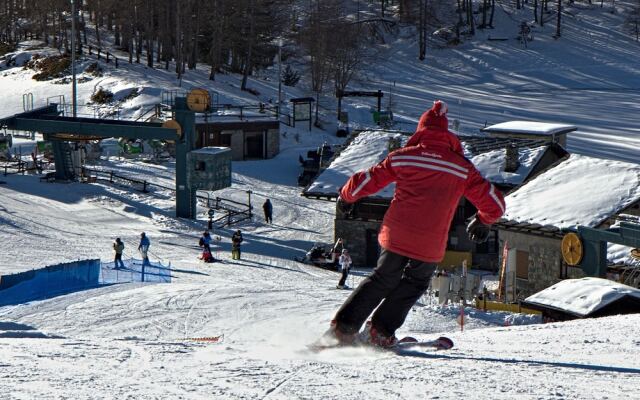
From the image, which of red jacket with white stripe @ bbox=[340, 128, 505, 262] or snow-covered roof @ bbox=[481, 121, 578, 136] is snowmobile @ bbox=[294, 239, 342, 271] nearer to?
snow-covered roof @ bbox=[481, 121, 578, 136]

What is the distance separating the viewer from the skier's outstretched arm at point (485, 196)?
8328 millimetres

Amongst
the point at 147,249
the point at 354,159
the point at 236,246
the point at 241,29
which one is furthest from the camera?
the point at 241,29

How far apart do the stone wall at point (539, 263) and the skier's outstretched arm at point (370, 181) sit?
1965 cm

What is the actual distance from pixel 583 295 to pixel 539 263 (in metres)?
9.46

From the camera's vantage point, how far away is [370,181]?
8.44 m

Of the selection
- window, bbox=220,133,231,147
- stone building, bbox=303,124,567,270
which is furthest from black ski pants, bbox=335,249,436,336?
window, bbox=220,133,231,147

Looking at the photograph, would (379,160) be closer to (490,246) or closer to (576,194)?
(490,246)

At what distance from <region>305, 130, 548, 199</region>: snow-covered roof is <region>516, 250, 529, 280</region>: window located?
22.8 ft

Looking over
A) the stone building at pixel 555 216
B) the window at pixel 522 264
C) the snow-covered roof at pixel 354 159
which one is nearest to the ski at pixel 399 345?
the stone building at pixel 555 216

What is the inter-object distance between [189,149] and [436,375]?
3031 cm

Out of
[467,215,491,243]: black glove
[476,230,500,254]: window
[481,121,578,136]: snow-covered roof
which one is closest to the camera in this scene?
[467,215,491,243]: black glove

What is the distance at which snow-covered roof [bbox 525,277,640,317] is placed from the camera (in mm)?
17484

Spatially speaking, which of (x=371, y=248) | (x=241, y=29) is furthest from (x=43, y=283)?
(x=241, y=29)

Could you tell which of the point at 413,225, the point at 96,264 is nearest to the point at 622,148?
the point at 96,264
